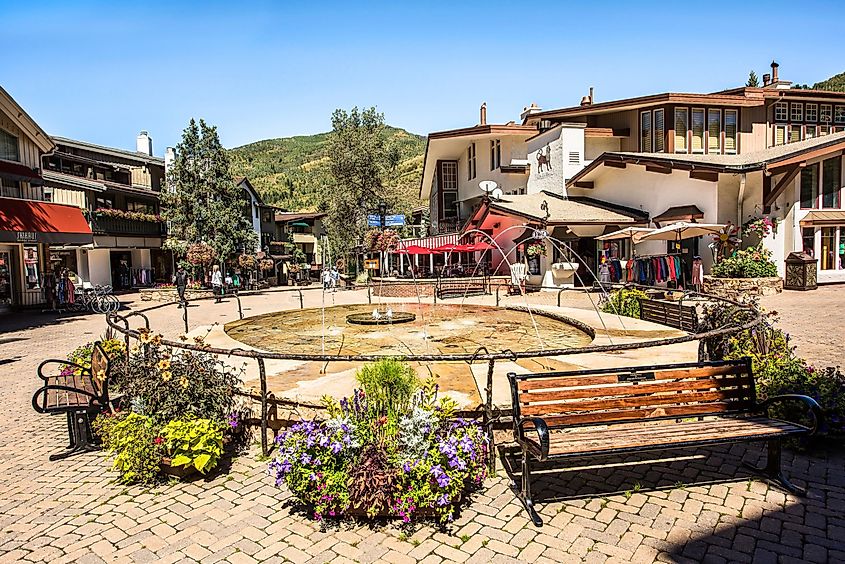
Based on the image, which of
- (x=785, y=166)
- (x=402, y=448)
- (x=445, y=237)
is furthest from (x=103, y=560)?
(x=445, y=237)

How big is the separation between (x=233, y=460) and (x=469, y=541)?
106 inches

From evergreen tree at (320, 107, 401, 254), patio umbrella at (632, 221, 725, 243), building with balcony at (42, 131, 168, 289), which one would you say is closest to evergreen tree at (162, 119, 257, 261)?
building with balcony at (42, 131, 168, 289)

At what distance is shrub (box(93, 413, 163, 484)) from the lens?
4.80m

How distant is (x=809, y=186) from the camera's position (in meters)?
21.6

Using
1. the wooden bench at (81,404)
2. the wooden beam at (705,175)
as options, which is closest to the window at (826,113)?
the wooden beam at (705,175)

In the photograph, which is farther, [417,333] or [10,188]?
[10,188]

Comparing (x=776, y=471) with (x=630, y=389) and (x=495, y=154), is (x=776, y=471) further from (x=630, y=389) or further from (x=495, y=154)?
(x=495, y=154)

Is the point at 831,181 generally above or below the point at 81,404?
above

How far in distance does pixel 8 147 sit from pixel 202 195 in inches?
541

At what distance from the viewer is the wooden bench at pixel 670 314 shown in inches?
379

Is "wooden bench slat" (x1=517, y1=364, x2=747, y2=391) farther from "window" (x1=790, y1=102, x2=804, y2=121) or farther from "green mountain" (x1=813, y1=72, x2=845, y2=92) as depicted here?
"green mountain" (x1=813, y1=72, x2=845, y2=92)

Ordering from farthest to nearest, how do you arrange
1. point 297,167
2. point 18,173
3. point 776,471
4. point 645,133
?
point 297,167
point 645,133
point 18,173
point 776,471

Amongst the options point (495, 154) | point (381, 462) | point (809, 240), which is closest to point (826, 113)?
point (809, 240)

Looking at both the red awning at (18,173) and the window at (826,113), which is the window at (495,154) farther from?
the red awning at (18,173)
